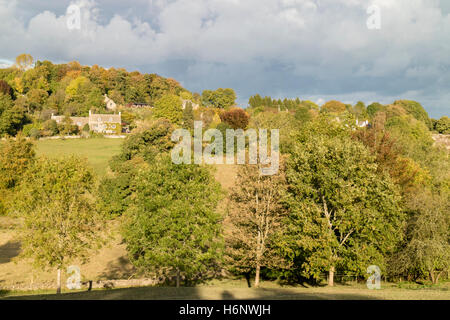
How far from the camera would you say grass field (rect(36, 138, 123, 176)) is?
75.0m

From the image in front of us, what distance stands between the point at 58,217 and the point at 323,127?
37.4 m

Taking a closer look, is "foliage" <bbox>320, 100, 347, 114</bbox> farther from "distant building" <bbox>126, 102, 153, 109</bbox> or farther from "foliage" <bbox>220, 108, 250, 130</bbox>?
"distant building" <bbox>126, 102, 153, 109</bbox>

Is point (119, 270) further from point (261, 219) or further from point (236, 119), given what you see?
point (236, 119)

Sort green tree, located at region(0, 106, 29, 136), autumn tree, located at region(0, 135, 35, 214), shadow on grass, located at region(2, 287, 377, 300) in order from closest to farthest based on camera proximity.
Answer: shadow on grass, located at region(2, 287, 377, 300), autumn tree, located at region(0, 135, 35, 214), green tree, located at region(0, 106, 29, 136)

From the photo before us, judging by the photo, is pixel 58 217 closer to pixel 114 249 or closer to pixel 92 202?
pixel 92 202

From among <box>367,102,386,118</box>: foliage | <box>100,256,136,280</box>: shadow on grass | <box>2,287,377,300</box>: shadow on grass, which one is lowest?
<box>100,256,136,280</box>: shadow on grass

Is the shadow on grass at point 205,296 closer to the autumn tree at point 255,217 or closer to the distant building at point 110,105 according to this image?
the autumn tree at point 255,217

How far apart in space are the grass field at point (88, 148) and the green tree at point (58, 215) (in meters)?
45.9

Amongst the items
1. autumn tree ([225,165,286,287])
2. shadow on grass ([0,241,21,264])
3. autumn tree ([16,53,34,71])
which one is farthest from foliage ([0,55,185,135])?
autumn tree ([225,165,286,287])

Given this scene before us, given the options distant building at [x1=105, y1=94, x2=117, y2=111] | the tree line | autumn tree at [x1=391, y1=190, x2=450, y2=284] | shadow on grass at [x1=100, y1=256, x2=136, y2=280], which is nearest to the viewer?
the tree line

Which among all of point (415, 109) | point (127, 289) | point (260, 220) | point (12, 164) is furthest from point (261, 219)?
point (415, 109)

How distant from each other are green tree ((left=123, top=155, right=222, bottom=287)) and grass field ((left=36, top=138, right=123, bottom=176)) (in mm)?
47194

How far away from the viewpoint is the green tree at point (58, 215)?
75.9ft
